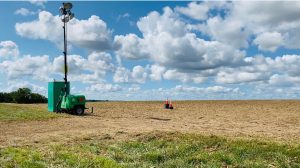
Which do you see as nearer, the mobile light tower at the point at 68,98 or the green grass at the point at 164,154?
the green grass at the point at 164,154

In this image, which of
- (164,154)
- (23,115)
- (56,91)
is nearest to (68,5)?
(56,91)

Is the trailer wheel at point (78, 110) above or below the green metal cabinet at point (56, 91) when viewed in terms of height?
below

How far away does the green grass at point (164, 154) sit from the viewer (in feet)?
36.6

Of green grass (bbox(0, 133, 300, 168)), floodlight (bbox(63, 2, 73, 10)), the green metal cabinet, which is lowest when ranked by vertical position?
green grass (bbox(0, 133, 300, 168))

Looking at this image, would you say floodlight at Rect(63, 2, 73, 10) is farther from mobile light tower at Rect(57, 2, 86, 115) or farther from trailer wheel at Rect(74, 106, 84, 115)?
trailer wheel at Rect(74, 106, 84, 115)

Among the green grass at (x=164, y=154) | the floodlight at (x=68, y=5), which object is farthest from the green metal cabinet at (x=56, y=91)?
the green grass at (x=164, y=154)

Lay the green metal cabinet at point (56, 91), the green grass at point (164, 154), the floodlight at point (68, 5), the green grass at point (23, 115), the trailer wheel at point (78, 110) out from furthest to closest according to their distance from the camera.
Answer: the green metal cabinet at point (56, 91) → the floodlight at point (68, 5) → the trailer wheel at point (78, 110) → the green grass at point (23, 115) → the green grass at point (164, 154)

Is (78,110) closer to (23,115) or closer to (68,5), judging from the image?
(23,115)

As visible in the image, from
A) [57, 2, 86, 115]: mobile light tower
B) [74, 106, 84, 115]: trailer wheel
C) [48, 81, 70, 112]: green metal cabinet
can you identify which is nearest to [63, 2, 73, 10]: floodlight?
[57, 2, 86, 115]: mobile light tower

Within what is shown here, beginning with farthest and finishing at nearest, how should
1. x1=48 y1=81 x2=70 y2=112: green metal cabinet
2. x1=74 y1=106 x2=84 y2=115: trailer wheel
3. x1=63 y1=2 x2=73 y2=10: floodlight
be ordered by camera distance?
1. x1=48 y1=81 x2=70 y2=112: green metal cabinet
2. x1=63 y1=2 x2=73 y2=10: floodlight
3. x1=74 y1=106 x2=84 y2=115: trailer wheel

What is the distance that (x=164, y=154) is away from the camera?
40.0 ft

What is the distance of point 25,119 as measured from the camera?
2667cm

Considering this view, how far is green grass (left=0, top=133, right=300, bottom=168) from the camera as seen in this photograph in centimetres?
1116

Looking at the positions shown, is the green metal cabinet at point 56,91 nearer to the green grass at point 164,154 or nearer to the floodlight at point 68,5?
the floodlight at point 68,5
